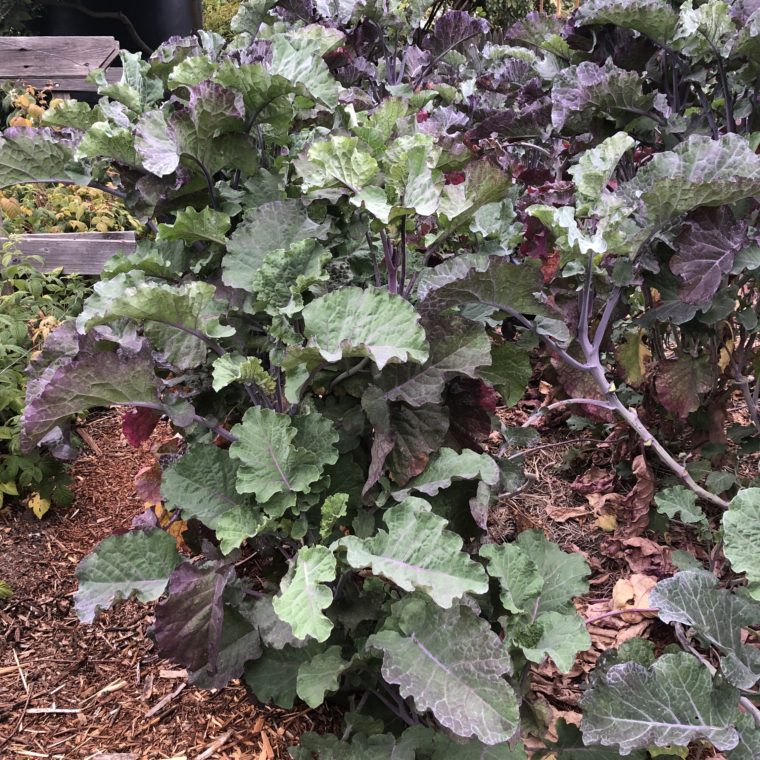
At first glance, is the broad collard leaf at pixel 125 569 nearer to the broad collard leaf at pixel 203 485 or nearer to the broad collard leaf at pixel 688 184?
the broad collard leaf at pixel 203 485

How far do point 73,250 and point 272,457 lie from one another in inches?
96.8

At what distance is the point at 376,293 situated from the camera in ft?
4.34

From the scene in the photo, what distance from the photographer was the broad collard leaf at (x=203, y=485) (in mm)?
1455

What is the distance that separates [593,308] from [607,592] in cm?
82

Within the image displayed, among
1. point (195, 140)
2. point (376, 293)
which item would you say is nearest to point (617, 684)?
point (376, 293)

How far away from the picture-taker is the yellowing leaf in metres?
2.36

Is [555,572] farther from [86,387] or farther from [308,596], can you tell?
[86,387]

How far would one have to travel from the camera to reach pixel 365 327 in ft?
4.31

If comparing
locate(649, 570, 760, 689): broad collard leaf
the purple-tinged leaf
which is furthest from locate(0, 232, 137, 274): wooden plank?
locate(649, 570, 760, 689): broad collard leaf

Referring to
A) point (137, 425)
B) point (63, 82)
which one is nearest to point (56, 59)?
point (63, 82)

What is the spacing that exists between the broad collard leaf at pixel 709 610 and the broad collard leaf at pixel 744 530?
0.27 ft

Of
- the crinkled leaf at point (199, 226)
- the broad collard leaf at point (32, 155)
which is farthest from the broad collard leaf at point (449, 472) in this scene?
the broad collard leaf at point (32, 155)

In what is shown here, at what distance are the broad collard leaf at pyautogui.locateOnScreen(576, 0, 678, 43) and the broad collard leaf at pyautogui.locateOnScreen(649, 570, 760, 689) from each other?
1278mm

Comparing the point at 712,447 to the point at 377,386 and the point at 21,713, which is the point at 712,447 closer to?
the point at 377,386
